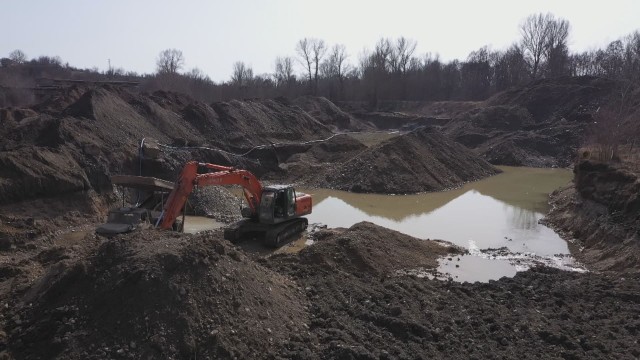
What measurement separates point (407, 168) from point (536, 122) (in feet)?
95.7

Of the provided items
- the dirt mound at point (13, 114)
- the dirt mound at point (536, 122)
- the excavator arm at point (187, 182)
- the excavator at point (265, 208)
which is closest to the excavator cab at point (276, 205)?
the excavator at point (265, 208)

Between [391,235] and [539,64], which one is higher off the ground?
[539,64]

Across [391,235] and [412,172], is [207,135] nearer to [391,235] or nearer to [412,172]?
[412,172]

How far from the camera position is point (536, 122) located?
170 feet

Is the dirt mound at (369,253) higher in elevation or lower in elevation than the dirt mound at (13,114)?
lower

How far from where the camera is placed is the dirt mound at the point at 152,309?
636 cm

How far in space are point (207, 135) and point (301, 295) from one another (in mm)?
24306

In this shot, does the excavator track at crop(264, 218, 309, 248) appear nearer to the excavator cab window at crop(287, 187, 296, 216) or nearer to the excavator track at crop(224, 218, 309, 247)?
the excavator track at crop(224, 218, 309, 247)

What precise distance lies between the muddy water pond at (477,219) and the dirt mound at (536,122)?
8854 mm

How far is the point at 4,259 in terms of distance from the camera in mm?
12711

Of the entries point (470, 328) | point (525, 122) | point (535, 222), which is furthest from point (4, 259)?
point (525, 122)

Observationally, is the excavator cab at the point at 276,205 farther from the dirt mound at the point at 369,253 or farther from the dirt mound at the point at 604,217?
the dirt mound at the point at 604,217

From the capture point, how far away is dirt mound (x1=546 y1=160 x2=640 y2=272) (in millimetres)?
13742

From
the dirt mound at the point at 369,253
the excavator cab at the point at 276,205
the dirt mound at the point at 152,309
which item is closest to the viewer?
the dirt mound at the point at 152,309
